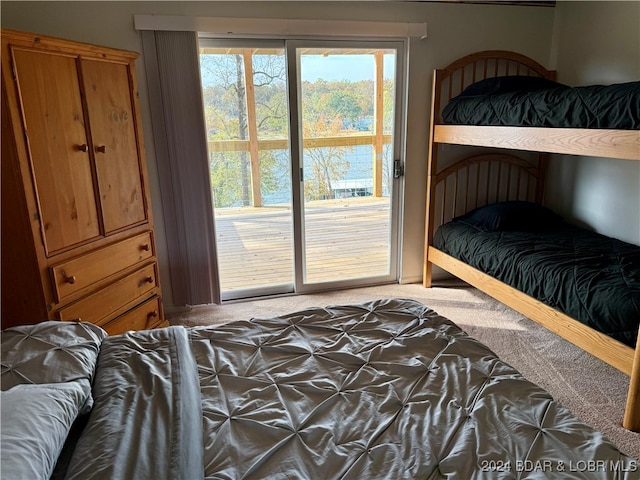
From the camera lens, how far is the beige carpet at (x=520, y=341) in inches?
84.1

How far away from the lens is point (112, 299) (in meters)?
2.41

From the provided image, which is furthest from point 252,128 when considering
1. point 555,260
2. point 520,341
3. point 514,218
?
point 520,341

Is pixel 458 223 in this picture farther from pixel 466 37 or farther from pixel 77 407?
pixel 77 407

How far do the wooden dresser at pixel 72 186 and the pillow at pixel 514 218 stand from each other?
2.36 meters

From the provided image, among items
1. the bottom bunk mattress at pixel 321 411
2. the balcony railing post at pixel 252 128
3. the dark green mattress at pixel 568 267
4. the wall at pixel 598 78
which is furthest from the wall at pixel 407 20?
the bottom bunk mattress at pixel 321 411

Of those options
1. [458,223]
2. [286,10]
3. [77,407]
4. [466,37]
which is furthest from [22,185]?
[466,37]

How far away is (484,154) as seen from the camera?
359 centimetres

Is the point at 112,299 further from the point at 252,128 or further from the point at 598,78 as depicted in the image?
the point at 598,78

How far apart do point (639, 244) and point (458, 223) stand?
1179 millimetres

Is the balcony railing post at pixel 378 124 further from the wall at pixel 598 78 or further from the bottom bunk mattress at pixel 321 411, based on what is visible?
the bottom bunk mattress at pixel 321 411

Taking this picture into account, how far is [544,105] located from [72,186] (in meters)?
2.47

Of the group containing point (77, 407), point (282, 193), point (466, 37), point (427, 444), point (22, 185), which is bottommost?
A: point (427, 444)

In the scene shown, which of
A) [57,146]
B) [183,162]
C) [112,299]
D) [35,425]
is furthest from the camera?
[183,162]

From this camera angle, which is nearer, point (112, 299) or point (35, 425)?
point (35, 425)
